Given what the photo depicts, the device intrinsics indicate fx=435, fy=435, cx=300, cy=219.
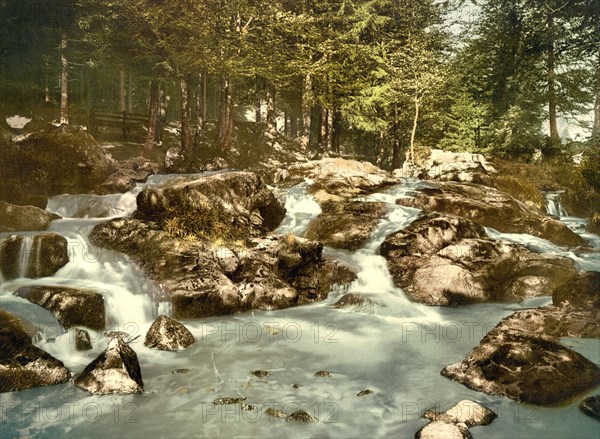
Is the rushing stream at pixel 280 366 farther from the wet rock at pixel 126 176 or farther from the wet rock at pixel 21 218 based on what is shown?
the wet rock at pixel 126 176

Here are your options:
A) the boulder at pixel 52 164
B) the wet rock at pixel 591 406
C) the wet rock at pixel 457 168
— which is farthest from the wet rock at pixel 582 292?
the boulder at pixel 52 164

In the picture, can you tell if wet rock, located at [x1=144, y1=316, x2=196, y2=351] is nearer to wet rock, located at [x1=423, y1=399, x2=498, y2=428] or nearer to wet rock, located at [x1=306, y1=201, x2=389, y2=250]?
wet rock, located at [x1=423, y1=399, x2=498, y2=428]

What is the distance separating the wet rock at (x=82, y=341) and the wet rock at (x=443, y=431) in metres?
5.85

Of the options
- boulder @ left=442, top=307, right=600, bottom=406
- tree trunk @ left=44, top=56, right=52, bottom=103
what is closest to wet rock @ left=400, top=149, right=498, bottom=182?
boulder @ left=442, top=307, right=600, bottom=406

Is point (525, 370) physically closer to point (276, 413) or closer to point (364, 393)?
point (364, 393)

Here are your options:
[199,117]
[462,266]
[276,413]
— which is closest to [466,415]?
[276,413]

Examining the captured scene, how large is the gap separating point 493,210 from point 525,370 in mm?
9894

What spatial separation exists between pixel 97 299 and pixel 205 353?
8.59 feet

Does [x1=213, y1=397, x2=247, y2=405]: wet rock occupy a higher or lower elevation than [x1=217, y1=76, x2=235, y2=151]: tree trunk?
lower

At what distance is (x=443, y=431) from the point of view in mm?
5039

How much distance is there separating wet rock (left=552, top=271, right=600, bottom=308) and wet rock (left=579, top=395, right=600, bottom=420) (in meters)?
3.81

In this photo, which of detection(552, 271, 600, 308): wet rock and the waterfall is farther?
the waterfall

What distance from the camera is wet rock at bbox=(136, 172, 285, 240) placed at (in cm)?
1203

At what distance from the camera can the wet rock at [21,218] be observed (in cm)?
1133
